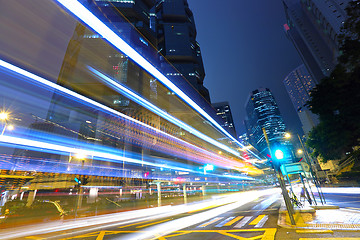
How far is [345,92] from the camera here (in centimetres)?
1496

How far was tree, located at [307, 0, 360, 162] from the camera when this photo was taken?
10741mm

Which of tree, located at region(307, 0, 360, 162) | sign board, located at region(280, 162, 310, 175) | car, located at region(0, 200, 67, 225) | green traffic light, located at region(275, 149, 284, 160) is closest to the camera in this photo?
green traffic light, located at region(275, 149, 284, 160)

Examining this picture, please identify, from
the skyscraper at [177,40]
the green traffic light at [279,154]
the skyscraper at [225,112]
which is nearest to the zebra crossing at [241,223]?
the green traffic light at [279,154]

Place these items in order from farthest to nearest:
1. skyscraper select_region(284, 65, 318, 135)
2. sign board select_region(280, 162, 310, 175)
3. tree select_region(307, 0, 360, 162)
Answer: skyscraper select_region(284, 65, 318, 135) → tree select_region(307, 0, 360, 162) → sign board select_region(280, 162, 310, 175)

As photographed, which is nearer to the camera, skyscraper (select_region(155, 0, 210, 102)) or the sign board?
the sign board

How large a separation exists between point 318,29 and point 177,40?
235ft

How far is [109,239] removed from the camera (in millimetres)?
6328

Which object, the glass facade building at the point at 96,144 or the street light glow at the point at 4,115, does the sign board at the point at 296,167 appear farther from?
the street light glow at the point at 4,115

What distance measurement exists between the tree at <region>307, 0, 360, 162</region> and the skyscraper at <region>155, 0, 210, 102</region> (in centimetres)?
6054

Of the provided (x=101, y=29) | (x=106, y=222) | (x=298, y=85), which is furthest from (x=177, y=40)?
(x=298, y=85)

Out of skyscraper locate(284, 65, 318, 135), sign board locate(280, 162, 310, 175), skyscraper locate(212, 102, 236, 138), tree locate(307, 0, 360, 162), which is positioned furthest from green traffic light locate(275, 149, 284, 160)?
skyscraper locate(284, 65, 318, 135)

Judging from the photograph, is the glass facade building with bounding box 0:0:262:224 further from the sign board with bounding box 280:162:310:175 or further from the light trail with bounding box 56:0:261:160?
the sign board with bounding box 280:162:310:175

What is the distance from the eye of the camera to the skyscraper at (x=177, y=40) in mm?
78188

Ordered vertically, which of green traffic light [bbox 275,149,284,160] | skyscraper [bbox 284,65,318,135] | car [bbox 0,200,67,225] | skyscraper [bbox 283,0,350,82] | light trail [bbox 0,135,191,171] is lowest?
car [bbox 0,200,67,225]
